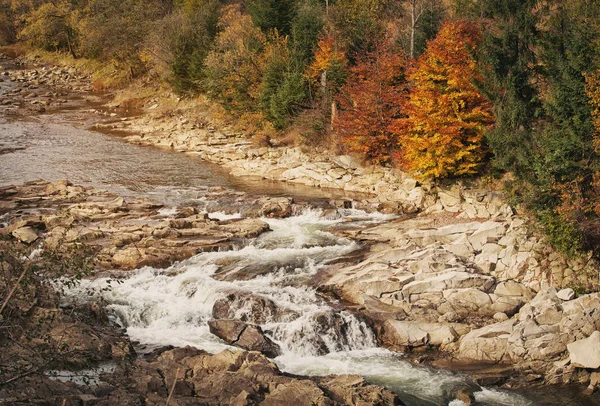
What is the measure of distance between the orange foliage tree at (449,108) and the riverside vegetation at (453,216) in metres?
0.10

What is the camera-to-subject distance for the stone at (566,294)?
836 inches

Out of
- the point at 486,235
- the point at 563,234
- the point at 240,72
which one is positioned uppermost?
the point at 240,72

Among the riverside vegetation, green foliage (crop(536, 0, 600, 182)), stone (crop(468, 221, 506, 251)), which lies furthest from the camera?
stone (crop(468, 221, 506, 251))

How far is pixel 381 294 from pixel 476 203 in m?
10.7

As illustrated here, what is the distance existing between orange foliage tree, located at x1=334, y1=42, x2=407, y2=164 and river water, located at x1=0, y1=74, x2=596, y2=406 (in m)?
4.28

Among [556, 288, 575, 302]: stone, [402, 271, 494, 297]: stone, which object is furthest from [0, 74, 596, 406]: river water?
[556, 288, 575, 302]: stone

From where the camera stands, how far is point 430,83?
32375 millimetres

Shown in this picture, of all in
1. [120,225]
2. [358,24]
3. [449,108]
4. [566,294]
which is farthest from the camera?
[358,24]

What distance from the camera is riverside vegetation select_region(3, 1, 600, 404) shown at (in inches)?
802

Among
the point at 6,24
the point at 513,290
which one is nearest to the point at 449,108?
the point at 513,290

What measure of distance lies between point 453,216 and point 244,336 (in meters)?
14.7

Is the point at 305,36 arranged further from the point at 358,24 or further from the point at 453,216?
the point at 453,216

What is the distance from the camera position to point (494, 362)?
771 inches

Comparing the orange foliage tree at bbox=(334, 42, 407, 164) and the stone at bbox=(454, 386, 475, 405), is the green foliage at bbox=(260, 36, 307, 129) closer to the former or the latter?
the orange foliage tree at bbox=(334, 42, 407, 164)
